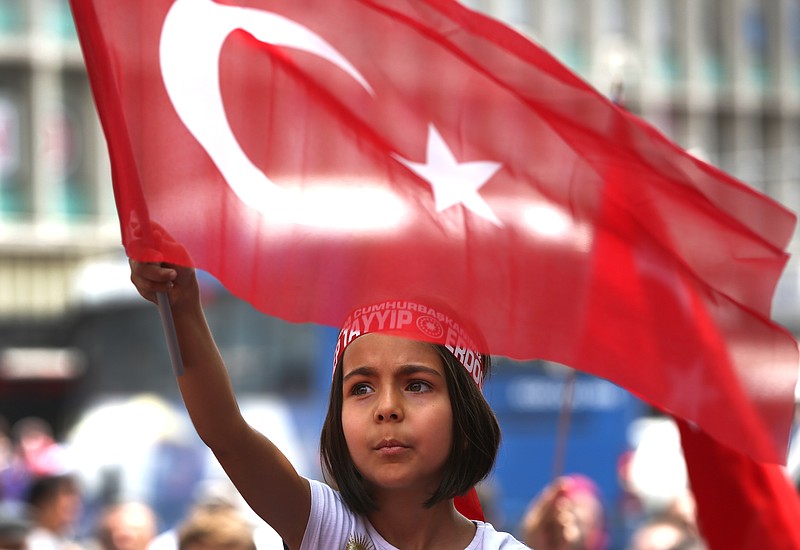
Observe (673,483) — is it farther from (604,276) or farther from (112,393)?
(112,393)

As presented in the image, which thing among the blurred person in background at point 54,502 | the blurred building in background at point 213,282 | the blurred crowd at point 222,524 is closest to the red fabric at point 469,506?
the blurred crowd at point 222,524

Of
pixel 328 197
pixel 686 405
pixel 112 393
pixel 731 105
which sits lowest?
pixel 686 405

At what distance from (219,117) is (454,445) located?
957 mm

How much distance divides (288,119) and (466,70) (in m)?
0.53

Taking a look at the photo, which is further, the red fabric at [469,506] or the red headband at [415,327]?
the red fabric at [469,506]

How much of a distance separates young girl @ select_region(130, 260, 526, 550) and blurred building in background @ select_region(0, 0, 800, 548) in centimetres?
1037

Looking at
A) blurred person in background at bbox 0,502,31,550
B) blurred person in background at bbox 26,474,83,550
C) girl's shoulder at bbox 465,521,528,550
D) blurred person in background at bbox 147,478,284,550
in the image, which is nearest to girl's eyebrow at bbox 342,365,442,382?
girl's shoulder at bbox 465,521,528,550

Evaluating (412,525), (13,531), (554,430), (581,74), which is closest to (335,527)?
(412,525)

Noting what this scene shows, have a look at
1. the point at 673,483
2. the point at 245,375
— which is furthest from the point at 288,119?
the point at 245,375

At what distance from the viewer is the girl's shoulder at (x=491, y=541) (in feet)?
10.0

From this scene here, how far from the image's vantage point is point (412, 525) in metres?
3.03

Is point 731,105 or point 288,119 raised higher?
point 731,105

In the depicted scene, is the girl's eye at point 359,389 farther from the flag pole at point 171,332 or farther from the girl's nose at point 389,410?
the flag pole at point 171,332

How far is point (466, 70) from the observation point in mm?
4000
